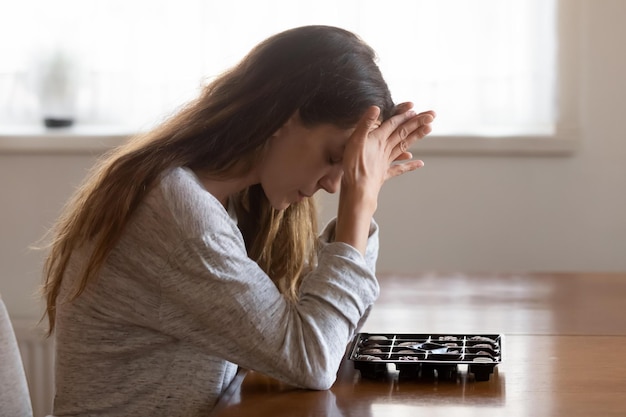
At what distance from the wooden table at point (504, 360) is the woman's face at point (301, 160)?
0.84 feet

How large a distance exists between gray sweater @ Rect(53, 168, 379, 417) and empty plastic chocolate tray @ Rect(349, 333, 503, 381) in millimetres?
46

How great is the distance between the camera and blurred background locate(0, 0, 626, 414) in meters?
2.54

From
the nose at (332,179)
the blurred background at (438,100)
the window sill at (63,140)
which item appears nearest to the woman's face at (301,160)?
the nose at (332,179)

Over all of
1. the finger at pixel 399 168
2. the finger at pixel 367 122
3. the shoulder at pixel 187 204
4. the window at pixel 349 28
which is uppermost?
the window at pixel 349 28

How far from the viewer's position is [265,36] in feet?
8.59

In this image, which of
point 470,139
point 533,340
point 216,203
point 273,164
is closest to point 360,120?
point 273,164

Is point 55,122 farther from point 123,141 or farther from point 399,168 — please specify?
point 399,168

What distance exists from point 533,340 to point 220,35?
148 centimetres

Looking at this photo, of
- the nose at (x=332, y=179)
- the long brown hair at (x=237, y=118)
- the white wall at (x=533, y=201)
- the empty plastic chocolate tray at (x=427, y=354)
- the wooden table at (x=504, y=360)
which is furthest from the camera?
the white wall at (x=533, y=201)

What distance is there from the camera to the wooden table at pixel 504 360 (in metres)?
1.09

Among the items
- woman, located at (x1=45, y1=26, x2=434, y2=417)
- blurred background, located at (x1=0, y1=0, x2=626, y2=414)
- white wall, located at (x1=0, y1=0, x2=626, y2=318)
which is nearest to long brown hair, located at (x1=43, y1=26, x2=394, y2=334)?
woman, located at (x1=45, y1=26, x2=434, y2=417)

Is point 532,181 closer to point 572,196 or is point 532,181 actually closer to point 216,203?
point 572,196

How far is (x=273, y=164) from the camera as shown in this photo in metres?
1.40

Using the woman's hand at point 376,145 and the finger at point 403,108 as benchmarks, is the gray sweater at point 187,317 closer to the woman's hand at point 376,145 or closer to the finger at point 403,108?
the woman's hand at point 376,145
